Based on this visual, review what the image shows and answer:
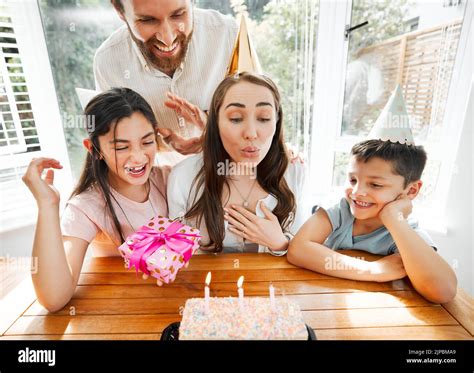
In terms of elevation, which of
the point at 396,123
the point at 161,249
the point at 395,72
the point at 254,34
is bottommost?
the point at 161,249

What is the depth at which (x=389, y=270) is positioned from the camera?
1.04 metres

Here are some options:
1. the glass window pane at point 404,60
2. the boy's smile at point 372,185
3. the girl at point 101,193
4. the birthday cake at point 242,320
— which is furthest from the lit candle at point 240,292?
the glass window pane at point 404,60

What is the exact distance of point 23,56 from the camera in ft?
3.18

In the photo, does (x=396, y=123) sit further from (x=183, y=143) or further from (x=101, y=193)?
(x=101, y=193)

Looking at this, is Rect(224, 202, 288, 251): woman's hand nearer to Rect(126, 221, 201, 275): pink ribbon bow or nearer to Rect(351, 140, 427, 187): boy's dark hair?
Rect(126, 221, 201, 275): pink ribbon bow

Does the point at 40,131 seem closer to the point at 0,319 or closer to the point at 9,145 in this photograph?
the point at 9,145

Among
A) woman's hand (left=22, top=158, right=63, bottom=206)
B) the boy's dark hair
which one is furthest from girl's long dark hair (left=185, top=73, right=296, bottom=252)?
woman's hand (left=22, top=158, right=63, bottom=206)

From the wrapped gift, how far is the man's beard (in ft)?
1.66

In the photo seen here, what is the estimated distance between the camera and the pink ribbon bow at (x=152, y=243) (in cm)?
100

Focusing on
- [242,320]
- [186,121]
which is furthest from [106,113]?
[242,320]

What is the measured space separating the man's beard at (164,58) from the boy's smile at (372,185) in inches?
25.3

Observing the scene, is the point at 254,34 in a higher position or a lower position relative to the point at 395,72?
higher

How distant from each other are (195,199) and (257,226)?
0.77 feet
